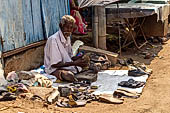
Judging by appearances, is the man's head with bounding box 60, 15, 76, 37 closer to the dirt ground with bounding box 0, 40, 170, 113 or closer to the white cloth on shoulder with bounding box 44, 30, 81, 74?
the white cloth on shoulder with bounding box 44, 30, 81, 74

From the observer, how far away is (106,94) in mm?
5164

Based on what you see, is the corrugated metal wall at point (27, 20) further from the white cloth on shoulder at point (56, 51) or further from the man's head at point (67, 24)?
the man's head at point (67, 24)

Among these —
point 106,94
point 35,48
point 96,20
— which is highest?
point 96,20

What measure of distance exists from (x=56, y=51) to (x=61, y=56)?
0.21 m

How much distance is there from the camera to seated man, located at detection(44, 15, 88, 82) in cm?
582

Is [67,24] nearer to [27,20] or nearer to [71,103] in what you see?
[27,20]

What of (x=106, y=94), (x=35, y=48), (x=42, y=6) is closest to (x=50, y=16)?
(x=42, y=6)

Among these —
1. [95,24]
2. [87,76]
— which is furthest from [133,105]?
[95,24]

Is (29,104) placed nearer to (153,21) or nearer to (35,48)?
(35,48)

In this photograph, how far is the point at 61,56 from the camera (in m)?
6.15

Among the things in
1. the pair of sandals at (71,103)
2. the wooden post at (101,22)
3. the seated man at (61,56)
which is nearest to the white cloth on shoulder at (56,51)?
the seated man at (61,56)

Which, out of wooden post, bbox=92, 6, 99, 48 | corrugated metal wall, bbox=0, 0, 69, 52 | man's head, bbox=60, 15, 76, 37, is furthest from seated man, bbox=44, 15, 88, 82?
wooden post, bbox=92, 6, 99, 48

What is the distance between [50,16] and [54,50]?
5.05ft

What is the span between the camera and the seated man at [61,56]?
5.82m
